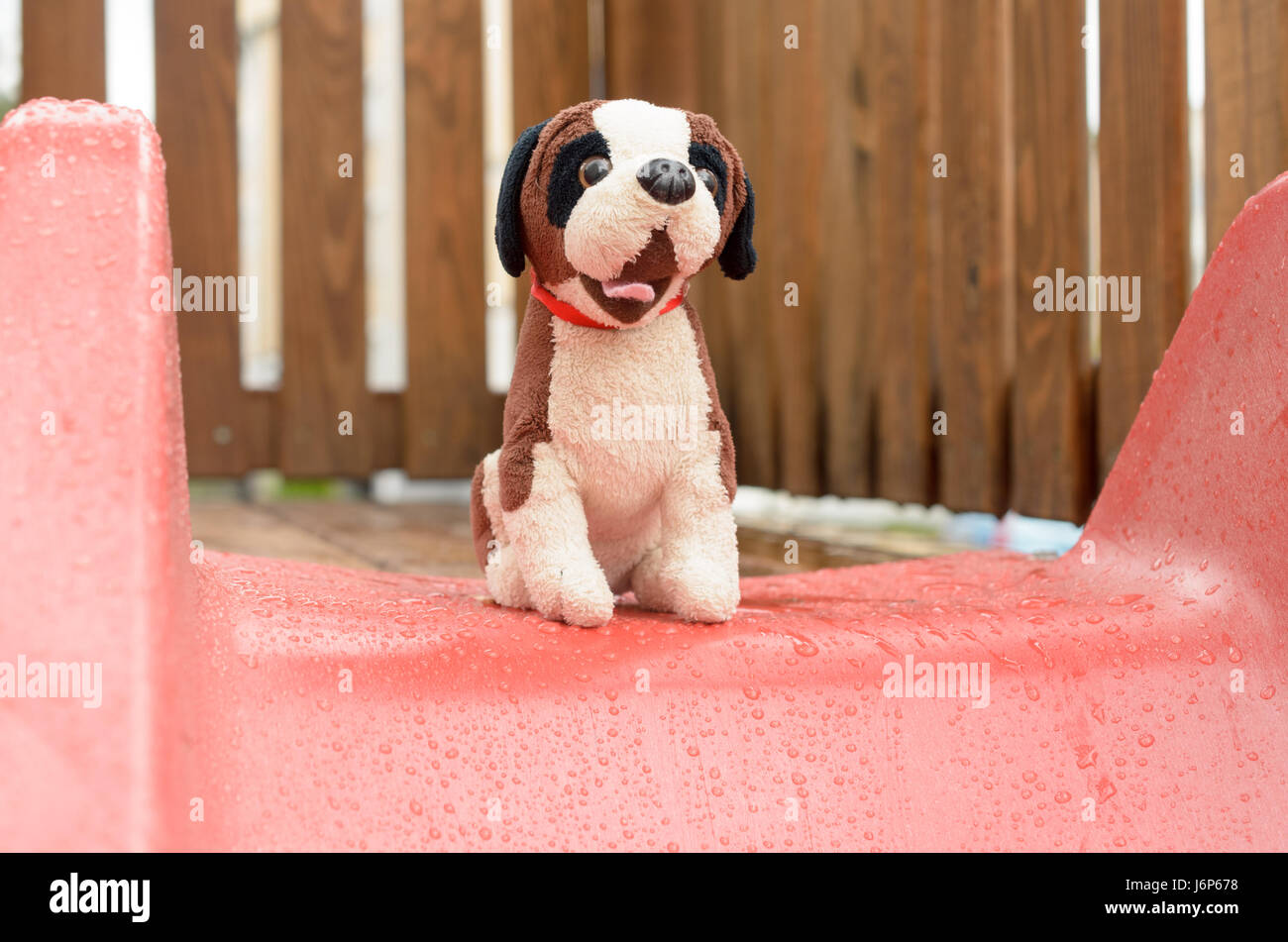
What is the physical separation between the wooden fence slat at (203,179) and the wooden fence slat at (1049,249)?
80.1 inches

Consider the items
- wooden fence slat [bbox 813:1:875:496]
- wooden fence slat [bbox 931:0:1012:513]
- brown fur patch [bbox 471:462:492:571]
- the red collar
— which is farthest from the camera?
wooden fence slat [bbox 813:1:875:496]

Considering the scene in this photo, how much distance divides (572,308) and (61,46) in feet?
8.37

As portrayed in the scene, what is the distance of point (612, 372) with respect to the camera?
87 cm

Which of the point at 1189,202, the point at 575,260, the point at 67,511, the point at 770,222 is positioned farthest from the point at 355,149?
the point at 67,511

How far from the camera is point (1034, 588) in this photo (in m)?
1.06

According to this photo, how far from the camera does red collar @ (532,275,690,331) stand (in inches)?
34.8

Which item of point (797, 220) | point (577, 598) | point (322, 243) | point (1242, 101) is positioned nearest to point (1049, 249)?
point (1242, 101)

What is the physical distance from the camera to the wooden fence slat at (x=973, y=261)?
191 centimetres

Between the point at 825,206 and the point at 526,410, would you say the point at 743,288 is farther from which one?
the point at 526,410

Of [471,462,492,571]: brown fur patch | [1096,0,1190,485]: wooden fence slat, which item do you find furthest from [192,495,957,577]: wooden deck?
[471,462,492,571]: brown fur patch

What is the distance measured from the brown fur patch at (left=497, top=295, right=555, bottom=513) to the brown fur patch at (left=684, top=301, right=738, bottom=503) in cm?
12

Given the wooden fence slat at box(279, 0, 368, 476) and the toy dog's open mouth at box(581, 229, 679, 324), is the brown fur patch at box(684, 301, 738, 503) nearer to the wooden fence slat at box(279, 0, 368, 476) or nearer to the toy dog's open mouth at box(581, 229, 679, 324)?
the toy dog's open mouth at box(581, 229, 679, 324)

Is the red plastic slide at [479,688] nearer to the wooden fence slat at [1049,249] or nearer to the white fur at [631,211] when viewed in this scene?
the white fur at [631,211]
